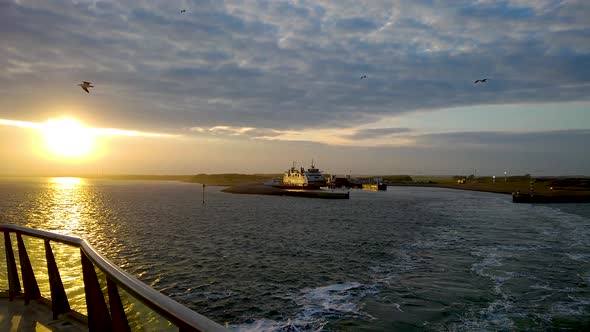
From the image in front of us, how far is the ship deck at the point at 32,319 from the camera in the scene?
4.98 m

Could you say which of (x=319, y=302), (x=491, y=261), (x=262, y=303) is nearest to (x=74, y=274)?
(x=262, y=303)

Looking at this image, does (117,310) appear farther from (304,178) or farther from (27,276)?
(304,178)

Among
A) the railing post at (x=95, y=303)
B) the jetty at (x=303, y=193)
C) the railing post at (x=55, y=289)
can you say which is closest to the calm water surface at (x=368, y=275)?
the railing post at (x=55, y=289)

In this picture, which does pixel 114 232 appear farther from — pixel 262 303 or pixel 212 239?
pixel 262 303

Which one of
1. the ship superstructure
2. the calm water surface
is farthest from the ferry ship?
the calm water surface

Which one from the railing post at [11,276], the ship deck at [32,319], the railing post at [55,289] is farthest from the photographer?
the railing post at [11,276]

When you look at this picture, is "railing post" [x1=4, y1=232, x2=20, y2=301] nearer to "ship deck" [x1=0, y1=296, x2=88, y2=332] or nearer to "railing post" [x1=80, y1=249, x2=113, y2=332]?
"ship deck" [x1=0, y1=296, x2=88, y2=332]

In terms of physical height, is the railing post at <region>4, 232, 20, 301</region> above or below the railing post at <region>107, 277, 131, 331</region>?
below

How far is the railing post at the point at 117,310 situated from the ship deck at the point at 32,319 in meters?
2.00

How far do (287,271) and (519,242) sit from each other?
19.4 metres

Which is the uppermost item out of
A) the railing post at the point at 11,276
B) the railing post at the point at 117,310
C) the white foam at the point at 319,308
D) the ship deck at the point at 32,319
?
the railing post at the point at 117,310

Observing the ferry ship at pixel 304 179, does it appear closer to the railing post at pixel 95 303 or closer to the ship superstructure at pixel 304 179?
the ship superstructure at pixel 304 179

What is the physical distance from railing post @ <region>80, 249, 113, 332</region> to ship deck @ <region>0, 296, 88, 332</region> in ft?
3.71

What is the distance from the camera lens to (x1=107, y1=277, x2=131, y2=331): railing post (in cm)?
331
